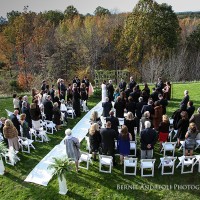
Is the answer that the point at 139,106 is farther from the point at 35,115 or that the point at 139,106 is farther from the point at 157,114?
the point at 35,115

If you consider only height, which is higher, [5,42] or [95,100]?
[5,42]

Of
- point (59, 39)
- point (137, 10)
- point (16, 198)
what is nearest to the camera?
point (16, 198)

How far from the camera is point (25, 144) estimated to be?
464 inches

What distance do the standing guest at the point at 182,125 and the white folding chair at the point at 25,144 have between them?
613 centimetres

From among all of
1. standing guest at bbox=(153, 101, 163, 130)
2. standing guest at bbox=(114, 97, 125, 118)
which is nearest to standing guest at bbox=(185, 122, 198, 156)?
standing guest at bbox=(153, 101, 163, 130)

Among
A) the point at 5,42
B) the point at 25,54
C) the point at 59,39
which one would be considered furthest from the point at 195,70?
the point at 5,42

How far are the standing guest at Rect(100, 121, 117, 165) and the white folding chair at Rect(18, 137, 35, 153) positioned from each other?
3392mm

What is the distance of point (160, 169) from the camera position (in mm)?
10320

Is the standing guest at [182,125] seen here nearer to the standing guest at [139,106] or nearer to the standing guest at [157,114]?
the standing guest at [157,114]

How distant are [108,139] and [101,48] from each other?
3578 centimetres

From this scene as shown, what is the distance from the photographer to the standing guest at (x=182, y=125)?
430 inches

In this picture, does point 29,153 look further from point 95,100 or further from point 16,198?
point 95,100

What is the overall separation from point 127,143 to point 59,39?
1429 inches

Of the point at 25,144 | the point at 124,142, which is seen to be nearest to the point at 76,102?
the point at 25,144
